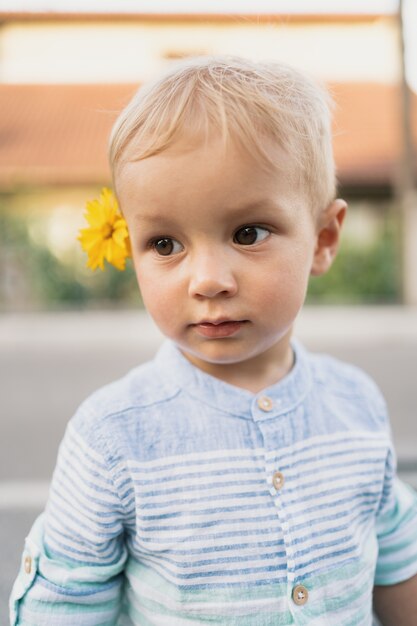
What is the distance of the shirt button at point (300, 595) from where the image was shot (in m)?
0.94

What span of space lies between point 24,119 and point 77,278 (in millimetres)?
3130

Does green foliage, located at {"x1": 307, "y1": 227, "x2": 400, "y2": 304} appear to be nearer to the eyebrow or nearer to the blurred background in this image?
the blurred background

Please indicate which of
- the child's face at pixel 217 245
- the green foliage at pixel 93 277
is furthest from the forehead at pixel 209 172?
the green foliage at pixel 93 277

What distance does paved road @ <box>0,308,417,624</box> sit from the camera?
1.78m

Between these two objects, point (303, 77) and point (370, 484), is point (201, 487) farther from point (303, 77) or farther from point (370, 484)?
point (303, 77)

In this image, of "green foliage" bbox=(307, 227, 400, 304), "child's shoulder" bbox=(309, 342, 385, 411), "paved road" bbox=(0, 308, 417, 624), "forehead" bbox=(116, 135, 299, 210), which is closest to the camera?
"forehead" bbox=(116, 135, 299, 210)

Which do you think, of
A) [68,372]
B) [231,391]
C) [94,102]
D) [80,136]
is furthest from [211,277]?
[94,102]

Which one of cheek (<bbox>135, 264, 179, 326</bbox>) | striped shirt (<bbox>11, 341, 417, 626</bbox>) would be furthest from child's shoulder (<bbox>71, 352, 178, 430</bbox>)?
cheek (<bbox>135, 264, 179, 326</bbox>)

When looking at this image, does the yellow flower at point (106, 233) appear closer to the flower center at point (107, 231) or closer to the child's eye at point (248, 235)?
the flower center at point (107, 231)

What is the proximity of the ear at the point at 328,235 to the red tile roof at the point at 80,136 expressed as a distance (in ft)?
24.8

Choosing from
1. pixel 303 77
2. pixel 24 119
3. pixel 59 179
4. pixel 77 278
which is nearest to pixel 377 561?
pixel 303 77

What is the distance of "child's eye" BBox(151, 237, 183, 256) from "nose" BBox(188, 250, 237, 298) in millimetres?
41

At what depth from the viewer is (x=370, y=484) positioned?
1.06 metres

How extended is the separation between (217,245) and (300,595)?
45 centimetres
